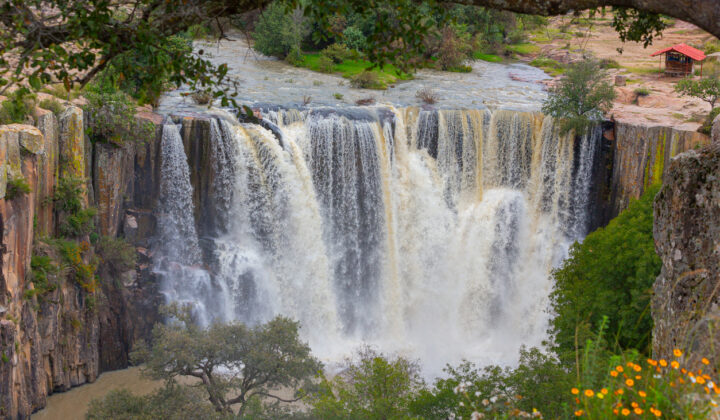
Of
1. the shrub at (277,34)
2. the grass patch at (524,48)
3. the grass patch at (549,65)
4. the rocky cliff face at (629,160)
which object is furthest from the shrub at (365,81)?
the grass patch at (524,48)

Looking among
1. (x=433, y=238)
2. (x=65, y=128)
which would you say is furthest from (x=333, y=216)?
(x=65, y=128)

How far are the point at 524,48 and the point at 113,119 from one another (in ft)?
77.4

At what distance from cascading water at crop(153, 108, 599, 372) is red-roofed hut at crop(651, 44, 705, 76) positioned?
27.8 feet

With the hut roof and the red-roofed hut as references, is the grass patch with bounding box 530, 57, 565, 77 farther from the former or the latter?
the hut roof

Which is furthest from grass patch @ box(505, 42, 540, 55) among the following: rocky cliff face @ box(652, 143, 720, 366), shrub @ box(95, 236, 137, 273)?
rocky cliff face @ box(652, 143, 720, 366)

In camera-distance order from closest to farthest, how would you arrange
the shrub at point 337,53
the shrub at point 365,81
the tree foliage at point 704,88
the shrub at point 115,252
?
the shrub at point 115,252, the tree foliage at point 704,88, the shrub at point 365,81, the shrub at point 337,53

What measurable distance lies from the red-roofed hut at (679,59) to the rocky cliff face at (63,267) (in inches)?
741

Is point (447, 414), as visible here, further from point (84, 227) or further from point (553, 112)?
point (553, 112)

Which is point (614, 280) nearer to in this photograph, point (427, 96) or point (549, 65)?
point (427, 96)

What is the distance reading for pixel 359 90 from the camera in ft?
76.5

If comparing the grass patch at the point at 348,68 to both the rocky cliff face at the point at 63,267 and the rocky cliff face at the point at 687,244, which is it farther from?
the rocky cliff face at the point at 687,244

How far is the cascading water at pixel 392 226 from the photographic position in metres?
17.9

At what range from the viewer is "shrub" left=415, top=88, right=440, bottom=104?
22.0 metres

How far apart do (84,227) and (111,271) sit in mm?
1856
